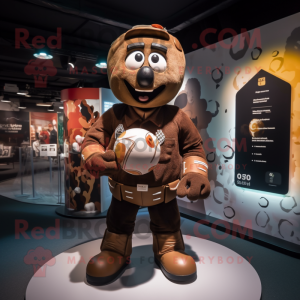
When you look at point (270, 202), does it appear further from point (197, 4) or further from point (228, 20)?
point (197, 4)

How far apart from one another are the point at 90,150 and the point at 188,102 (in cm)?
230

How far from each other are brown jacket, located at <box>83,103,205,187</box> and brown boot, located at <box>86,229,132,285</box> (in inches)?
17.4

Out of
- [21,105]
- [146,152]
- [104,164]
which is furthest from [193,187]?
[21,105]

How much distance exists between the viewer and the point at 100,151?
1.62 m

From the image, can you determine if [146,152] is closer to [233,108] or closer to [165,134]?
[165,134]

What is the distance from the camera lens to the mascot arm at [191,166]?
1.46 metres

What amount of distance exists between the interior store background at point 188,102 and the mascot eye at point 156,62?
153cm

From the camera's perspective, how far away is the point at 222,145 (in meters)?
3.18

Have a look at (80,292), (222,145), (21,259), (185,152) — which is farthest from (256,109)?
(21,259)

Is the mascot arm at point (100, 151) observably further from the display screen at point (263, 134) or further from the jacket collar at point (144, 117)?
the display screen at point (263, 134)

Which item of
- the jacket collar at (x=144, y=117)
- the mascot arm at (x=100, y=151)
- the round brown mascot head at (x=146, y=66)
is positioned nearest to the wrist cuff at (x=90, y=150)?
the mascot arm at (x=100, y=151)

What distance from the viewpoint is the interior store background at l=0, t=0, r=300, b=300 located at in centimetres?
243
